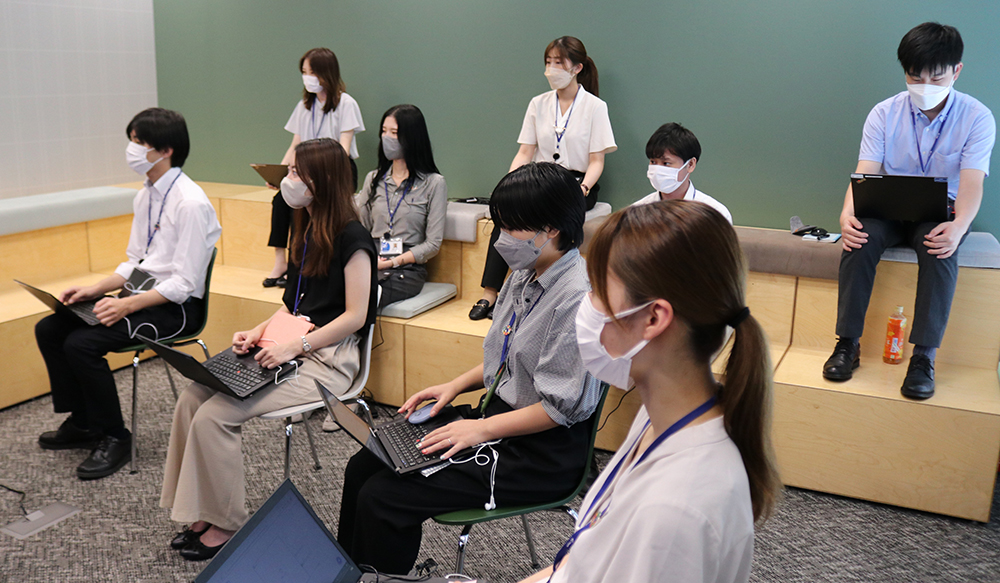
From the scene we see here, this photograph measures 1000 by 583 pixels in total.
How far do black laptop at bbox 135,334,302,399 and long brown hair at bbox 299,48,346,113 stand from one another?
2.35 m

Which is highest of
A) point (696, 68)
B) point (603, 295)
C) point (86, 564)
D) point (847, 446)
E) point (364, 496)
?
point (696, 68)

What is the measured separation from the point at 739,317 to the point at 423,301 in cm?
280

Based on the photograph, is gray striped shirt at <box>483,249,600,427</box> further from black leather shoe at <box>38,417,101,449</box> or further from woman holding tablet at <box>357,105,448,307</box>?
black leather shoe at <box>38,417,101,449</box>

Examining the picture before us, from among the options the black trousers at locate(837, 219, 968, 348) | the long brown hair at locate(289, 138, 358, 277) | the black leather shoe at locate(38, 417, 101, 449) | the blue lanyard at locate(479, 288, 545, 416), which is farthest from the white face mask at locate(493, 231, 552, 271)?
the black leather shoe at locate(38, 417, 101, 449)

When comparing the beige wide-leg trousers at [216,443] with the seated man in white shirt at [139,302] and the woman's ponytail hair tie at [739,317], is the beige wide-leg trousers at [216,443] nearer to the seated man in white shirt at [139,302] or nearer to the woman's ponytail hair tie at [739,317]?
the seated man in white shirt at [139,302]

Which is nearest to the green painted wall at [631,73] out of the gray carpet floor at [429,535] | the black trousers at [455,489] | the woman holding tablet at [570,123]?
the woman holding tablet at [570,123]

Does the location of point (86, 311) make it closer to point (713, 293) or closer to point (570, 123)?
point (570, 123)

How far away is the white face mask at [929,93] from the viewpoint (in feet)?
10.0

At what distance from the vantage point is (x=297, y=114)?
4.91 metres

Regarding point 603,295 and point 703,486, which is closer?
point 703,486

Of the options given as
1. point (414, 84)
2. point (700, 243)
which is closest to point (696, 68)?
point (414, 84)

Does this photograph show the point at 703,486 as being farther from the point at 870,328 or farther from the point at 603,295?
the point at 870,328

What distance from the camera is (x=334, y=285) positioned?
2748mm

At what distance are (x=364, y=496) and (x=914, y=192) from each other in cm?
244
